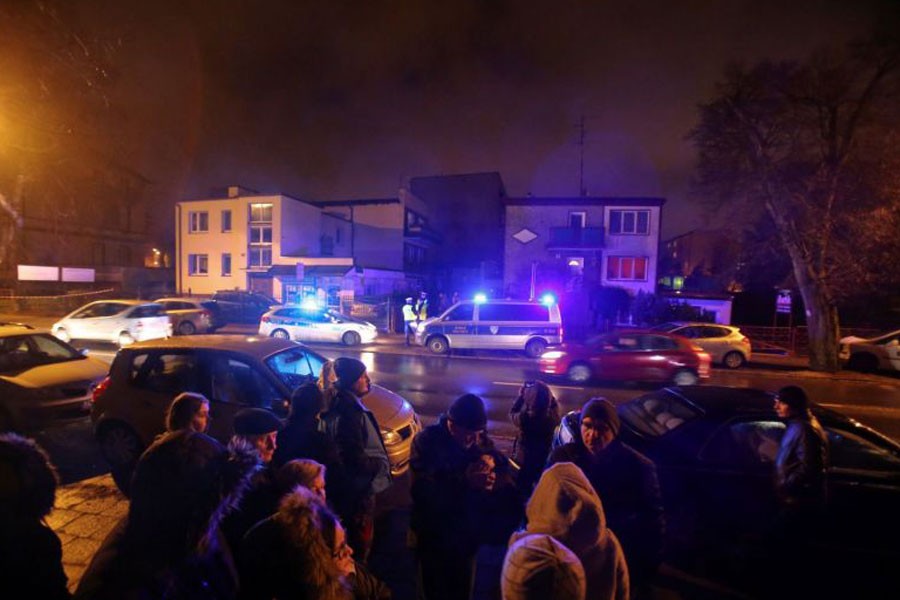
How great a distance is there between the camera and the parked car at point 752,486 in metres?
3.80

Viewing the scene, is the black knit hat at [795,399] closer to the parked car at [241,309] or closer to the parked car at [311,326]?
the parked car at [311,326]

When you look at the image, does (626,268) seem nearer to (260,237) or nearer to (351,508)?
(260,237)

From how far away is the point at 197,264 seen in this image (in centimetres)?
3522

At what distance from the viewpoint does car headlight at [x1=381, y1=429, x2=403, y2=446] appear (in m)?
4.86

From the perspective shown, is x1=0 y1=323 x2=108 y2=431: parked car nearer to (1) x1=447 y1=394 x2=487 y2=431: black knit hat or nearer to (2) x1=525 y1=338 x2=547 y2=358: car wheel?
(1) x1=447 y1=394 x2=487 y2=431: black knit hat

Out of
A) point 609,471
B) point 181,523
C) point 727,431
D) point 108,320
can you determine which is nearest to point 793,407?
point 727,431

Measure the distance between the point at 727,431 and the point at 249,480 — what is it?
4.09 m

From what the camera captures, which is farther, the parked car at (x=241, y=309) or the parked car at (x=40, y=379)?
the parked car at (x=241, y=309)

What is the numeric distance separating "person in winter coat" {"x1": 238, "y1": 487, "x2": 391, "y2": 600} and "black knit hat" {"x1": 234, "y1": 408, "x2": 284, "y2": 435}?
1.12 meters

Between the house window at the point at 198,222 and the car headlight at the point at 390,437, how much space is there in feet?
118

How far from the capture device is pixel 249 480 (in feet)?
7.81

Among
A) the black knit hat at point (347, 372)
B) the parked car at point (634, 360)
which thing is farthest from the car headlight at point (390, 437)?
the parked car at point (634, 360)

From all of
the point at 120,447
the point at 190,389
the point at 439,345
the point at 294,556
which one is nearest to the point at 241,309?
the point at 439,345

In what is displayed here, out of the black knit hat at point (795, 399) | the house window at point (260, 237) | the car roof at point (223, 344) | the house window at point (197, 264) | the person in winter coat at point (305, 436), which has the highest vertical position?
the house window at point (260, 237)
